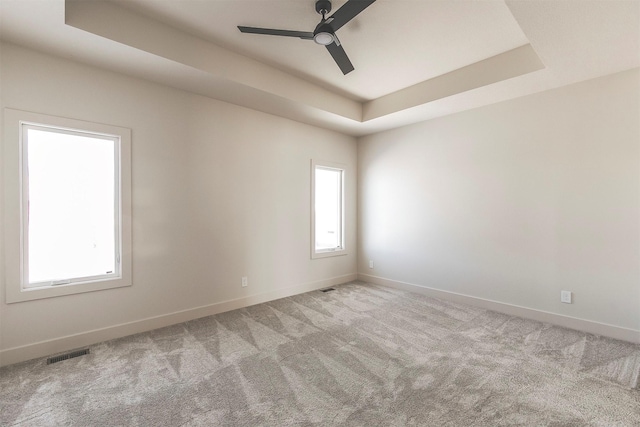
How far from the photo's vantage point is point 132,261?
9.64 feet

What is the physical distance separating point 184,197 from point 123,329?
1.46 m

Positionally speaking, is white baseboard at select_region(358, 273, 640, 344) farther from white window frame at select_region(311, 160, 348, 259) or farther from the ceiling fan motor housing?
the ceiling fan motor housing

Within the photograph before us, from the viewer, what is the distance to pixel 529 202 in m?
3.40

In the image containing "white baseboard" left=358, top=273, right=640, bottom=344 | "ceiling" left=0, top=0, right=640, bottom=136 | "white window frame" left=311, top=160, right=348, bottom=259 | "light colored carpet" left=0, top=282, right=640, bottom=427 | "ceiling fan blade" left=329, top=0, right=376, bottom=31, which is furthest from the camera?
"white window frame" left=311, top=160, right=348, bottom=259

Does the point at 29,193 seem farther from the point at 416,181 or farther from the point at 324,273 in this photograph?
the point at 416,181

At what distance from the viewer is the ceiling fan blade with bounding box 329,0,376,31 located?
1.91m

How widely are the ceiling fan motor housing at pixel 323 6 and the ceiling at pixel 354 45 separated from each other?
0.10 m

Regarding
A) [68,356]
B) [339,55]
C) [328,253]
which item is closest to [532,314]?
[328,253]

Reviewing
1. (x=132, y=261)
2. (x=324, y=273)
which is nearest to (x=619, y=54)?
(x=324, y=273)

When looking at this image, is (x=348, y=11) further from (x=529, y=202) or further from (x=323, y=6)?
(x=529, y=202)

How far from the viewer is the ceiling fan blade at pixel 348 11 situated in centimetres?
191

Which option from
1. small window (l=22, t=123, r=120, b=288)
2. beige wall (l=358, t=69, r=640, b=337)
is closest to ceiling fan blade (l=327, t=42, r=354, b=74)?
beige wall (l=358, t=69, r=640, b=337)

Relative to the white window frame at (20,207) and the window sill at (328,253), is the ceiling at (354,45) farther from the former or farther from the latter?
the window sill at (328,253)

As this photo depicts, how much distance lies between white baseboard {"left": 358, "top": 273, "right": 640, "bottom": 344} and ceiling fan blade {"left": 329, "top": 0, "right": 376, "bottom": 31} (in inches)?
142
